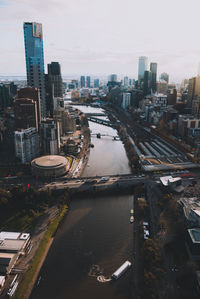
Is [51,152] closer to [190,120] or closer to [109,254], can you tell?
[109,254]

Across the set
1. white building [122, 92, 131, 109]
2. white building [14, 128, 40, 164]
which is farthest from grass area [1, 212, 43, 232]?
white building [122, 92, 131, 109]

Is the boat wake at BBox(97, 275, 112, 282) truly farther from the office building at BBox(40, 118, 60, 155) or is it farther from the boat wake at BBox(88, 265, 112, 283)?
the office building at BBox(40, 118, 60, 155)

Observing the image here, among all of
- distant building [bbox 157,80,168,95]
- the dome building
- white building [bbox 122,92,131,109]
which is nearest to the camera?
the dome building

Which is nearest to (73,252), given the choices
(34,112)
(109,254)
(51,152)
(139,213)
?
(109,254)

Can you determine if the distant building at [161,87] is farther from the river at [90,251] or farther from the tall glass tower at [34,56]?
the river at [90,251]

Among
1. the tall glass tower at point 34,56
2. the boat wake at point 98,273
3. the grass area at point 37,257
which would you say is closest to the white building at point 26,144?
the grass area at point 37,257

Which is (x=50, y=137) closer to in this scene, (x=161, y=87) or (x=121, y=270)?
(x=121, y=270)
